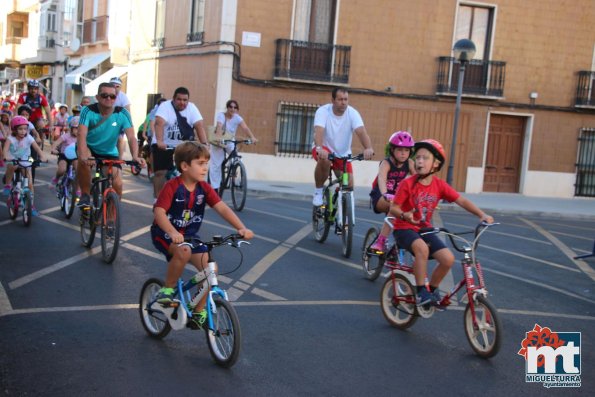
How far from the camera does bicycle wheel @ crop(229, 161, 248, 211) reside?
12.0m

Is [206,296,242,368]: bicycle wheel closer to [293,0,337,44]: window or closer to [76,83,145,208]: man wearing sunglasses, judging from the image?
[76,83,145,208]: man wearing sunglasses

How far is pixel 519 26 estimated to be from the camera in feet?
71.2

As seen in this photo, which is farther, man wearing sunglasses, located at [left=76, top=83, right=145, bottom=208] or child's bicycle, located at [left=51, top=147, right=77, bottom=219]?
child's bicycle, located at [left=51, top=147, right=77, bottom=219]

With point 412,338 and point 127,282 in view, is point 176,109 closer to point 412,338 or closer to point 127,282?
point 127,282

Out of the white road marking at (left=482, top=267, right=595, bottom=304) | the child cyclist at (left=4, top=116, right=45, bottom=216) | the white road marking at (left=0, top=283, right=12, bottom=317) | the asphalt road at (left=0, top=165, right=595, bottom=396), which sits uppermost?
the child cyclist at (left=4, top=116, right=45, bottom=216)

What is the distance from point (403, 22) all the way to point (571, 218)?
7478 mm

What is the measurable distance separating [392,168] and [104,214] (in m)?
3.05

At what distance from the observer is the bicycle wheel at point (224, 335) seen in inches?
174

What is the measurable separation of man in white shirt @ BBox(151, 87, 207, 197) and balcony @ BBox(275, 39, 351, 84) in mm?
10410

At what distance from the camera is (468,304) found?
17.1 feet

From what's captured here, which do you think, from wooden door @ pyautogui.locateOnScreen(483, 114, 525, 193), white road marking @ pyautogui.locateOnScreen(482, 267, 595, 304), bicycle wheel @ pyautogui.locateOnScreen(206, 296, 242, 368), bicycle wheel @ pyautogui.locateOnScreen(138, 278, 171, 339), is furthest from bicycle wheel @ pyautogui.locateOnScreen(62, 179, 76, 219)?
wooden door @ pyautogui.locateOnScreen(483, 114, 525, 193)

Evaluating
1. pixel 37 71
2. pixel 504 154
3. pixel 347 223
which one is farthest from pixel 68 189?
pixel 37 71

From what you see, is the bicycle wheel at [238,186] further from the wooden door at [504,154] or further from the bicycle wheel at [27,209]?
the wooden door at [504,154]

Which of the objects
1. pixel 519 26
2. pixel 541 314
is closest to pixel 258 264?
pixel 541 314
